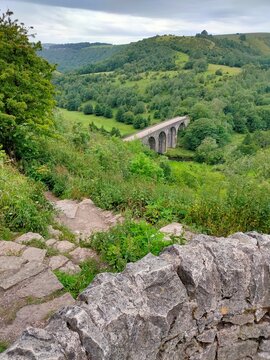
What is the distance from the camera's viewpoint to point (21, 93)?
12031 mm

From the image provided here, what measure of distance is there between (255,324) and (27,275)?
3.19 m

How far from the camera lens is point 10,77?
38.9 feet

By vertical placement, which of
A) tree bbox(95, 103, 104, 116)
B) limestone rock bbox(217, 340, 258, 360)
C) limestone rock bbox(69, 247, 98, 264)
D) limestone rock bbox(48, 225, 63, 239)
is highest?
limestone rock bbox(48, 225, 63, 239)

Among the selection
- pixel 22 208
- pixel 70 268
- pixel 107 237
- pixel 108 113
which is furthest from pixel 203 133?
pixel 70 268

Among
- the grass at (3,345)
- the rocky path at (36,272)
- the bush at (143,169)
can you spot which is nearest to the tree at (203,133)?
the bush at (143,169)

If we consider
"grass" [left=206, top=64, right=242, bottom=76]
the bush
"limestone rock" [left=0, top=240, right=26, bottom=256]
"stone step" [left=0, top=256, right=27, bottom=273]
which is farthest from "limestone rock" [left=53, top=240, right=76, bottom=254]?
"grass" [left=206, top=64, right=242, bottom=76]

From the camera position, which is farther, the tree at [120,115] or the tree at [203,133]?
the tree at [120,115]

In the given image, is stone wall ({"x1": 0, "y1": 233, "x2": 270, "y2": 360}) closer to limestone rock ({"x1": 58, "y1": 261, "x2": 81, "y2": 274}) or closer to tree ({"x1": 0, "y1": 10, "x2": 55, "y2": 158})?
limestone rock ({"x1": 58, "y1": 261, "x2": 81, "y2": 274})

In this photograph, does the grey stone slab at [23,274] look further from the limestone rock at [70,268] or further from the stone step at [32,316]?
the stone step at [32,316]

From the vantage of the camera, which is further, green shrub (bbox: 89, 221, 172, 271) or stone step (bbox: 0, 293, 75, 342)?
green shrub (bbox: 89, 221, 172, 271)

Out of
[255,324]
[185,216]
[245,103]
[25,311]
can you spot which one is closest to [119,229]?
[185,216]

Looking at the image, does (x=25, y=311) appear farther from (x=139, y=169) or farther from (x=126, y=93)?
(x=126, y=93)

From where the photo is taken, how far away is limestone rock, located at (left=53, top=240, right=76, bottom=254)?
6956 mm

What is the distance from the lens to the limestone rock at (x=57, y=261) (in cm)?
629
